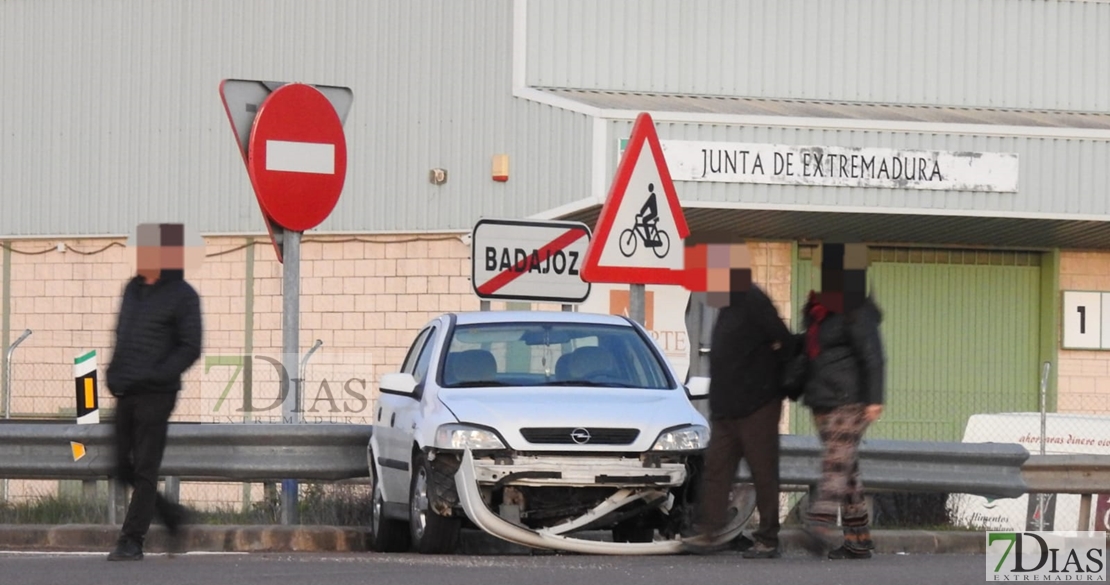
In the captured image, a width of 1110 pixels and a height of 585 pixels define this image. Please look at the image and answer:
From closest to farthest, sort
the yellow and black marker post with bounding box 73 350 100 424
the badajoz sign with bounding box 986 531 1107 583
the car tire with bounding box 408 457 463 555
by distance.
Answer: the badajoz sign with bounding box 986 531 1107 583 → the car tire with bounding box 408 457 463 555 → the yellow and black marker post with bounding box 73 350 100 424

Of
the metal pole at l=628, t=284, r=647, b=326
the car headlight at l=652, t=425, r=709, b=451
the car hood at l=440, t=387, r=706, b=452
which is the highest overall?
the metal pole at l=628, t=284, r=647, b=326

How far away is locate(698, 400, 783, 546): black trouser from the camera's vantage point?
10453mm

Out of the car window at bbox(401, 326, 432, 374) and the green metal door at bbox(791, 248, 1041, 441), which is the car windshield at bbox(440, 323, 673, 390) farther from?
the green metal door at bbox(791, 248, 1041, 441)

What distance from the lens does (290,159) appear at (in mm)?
12305

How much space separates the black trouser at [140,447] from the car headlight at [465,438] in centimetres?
147

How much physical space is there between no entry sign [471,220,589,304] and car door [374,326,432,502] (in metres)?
0.92

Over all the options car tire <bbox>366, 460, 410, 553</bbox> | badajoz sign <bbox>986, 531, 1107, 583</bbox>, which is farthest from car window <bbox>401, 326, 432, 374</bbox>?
badajoz sign <bbox>986, 531, 1107, 583</bbox>

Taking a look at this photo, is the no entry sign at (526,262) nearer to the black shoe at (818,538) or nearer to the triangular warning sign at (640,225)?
the triangular warning sign at (640,225)

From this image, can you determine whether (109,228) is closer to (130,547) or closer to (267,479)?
(267,479)

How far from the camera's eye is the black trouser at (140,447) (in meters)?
10.3

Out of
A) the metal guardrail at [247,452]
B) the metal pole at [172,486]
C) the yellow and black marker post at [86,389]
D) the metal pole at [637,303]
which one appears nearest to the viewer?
the metal pole at [637,303]

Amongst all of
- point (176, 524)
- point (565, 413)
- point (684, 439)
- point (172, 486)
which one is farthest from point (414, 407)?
point (172, 486)

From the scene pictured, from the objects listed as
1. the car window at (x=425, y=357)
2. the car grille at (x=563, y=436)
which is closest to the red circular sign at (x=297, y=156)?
the car window at (x=425, y=357)

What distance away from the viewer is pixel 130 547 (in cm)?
1027
